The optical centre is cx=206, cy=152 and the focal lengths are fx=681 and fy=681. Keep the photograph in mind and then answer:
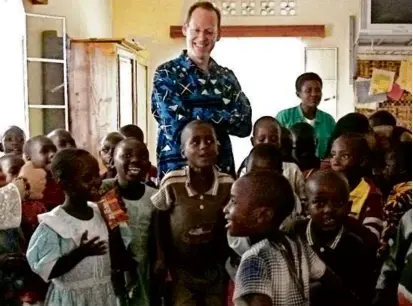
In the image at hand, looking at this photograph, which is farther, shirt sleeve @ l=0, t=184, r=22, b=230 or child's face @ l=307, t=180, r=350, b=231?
shirt sleeve @ l=0, t=184, r=22, b=230

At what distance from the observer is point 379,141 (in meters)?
3.41

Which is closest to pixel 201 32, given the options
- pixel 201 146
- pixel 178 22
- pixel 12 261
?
pixel 201 146

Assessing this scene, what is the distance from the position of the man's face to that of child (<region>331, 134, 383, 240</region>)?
0.64m

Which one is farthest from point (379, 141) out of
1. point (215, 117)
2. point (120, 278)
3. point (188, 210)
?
point (120, 278)

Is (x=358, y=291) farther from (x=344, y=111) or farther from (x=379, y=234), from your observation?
(x=344, y=111)

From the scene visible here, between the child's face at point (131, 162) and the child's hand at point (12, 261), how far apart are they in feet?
1.66

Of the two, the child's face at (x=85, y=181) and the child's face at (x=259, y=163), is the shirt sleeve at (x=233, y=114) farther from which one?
the child's face at (x=85, y=181)

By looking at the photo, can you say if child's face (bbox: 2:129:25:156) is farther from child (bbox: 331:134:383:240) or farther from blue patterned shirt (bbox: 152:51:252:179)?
child (bbox: 331:134:383:240)

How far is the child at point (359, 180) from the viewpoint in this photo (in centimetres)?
239

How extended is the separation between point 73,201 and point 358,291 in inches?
37.8

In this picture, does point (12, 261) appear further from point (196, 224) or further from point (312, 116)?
point (312, 116)

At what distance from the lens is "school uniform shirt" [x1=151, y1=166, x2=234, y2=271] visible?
8.20 feet

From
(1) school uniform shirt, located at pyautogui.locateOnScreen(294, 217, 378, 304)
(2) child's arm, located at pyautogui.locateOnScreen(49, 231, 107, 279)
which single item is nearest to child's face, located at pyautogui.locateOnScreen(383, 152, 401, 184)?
(1) school uniform shirt, located at pyautogui.locateOnScreen(294, 217, 378, 304)

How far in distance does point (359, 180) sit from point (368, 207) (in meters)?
0.17
